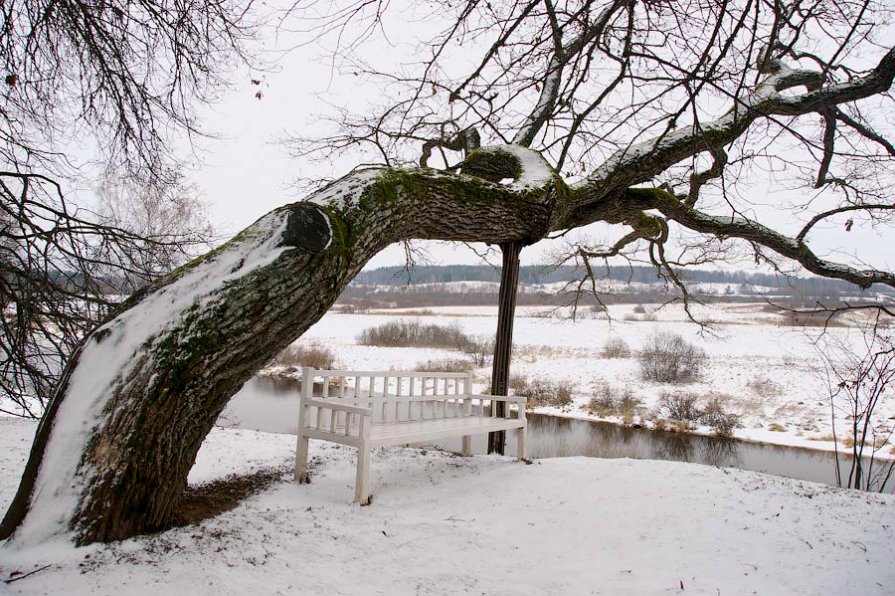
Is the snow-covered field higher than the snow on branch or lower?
lower

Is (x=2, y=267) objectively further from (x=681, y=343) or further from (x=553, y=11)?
(x=681, y=343)

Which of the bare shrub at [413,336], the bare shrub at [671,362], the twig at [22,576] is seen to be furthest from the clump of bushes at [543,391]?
the twig at [22,576]

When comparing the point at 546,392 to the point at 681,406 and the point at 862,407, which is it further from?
the point at 862,407

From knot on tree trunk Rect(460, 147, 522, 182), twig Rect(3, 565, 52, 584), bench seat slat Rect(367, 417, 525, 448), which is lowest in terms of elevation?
twig Rect(3, 565, 52, 584)

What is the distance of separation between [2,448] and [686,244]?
7.95 metres

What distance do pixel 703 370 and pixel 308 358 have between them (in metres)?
13.5

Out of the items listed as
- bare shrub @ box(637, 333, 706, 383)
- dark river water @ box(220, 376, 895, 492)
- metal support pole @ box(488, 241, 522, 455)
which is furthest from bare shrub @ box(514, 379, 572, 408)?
metal support pole @ box(488, 241, 522, 455)

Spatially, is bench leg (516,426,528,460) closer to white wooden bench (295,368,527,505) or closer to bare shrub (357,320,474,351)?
white wooden bench (295,368,527,505)

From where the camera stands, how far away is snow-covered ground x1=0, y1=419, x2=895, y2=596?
2.04 metres

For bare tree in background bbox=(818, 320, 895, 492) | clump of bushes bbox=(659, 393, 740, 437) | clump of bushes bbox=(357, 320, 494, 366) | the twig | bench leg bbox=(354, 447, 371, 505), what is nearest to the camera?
the twig

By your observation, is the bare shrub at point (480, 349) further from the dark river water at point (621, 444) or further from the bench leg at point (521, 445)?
the bench leg at point (521, 445)

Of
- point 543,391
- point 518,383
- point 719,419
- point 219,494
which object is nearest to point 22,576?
point 219,494

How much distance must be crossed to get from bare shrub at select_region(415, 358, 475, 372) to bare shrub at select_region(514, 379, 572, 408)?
222 cm

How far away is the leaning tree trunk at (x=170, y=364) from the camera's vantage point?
2.10m
